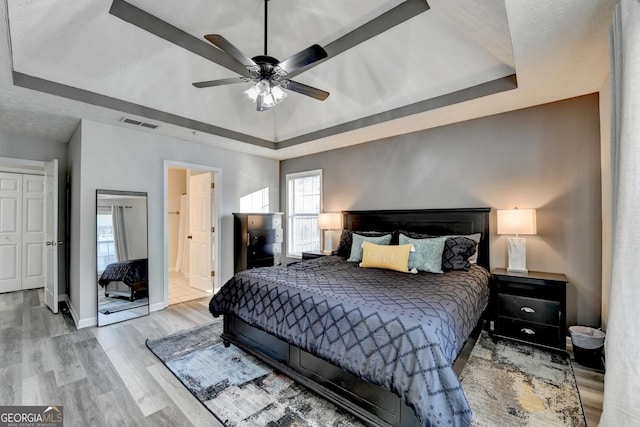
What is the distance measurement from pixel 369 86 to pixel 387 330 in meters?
2.85

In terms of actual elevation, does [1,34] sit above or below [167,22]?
below

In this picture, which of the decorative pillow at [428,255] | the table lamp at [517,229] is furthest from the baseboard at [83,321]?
the table lamp at [517,229]

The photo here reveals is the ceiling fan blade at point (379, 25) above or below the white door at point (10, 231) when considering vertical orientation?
above

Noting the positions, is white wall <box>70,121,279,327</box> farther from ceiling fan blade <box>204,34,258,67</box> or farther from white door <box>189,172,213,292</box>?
ceiling fan blade <box>204,34,258,67</box>

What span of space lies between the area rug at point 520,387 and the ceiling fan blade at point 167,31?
3385mm

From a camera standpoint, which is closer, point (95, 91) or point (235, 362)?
point (235, 362)

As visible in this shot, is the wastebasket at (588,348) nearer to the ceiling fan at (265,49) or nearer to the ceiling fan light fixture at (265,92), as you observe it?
the ceiling fan at (265,49)

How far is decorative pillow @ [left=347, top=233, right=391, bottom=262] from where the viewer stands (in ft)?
11.9

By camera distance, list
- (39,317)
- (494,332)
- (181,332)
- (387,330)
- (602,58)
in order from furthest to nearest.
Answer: (39,317), (181,332), (494,332), (602,58), (387,330)

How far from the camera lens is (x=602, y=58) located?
7.29ft

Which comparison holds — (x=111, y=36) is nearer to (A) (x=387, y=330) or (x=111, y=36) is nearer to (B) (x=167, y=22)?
(B) (x=167, y=22)

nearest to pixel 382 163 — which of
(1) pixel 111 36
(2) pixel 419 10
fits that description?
(2) pixel 419 10

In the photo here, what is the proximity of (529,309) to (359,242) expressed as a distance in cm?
191

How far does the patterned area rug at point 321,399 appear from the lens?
189 cm
